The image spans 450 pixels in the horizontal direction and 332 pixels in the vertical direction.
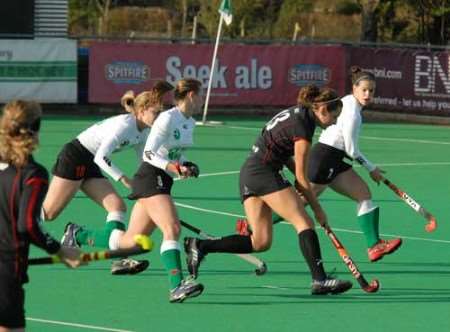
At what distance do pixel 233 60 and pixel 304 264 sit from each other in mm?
19021

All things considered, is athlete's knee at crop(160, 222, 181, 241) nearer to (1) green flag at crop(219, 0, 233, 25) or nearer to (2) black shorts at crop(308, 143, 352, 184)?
(2) black shorts at crop(308, 143, 352, 184)

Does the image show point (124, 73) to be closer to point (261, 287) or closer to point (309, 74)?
point (309, 74)

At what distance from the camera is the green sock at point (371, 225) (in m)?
12.4

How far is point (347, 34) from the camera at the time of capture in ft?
167

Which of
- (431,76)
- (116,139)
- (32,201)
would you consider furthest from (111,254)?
(431,76)


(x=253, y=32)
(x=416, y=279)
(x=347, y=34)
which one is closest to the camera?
(x=416, y=279)

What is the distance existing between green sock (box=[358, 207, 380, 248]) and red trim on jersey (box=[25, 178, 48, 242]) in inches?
237

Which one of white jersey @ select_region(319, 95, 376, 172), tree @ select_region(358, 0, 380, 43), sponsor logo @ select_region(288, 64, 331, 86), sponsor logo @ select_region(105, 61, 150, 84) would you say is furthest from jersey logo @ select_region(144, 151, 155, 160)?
tree @ select_region(358, 0, 380, 43)

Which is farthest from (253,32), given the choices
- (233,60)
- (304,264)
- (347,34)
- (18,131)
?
(18,131)

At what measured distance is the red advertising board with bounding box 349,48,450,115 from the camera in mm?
29000

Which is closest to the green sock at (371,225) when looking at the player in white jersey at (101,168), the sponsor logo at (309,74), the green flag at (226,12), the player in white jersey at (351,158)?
the player in white jersey at (351,158)

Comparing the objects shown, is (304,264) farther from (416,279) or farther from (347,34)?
(347,34)

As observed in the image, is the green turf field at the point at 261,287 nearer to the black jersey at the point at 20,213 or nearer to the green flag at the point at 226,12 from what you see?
the black jersey at the point at 20,213

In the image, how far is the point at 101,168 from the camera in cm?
1145
